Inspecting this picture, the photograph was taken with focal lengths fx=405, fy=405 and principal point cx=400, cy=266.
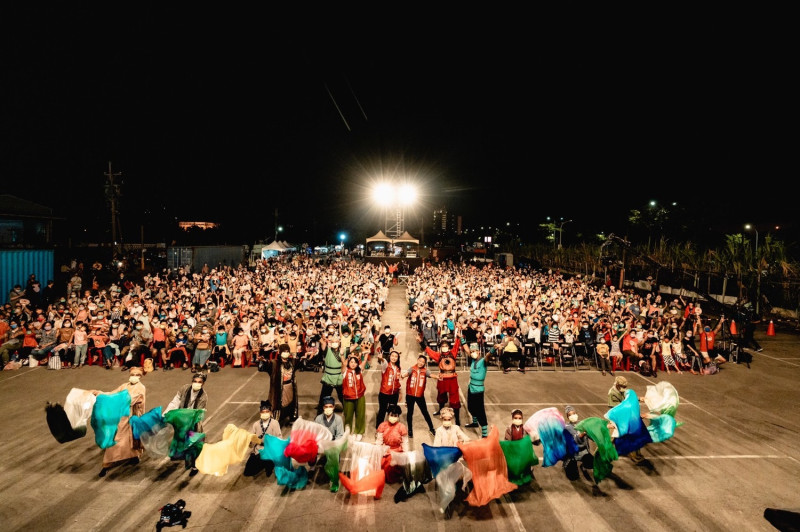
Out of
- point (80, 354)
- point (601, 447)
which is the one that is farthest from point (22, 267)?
point (601, 447)

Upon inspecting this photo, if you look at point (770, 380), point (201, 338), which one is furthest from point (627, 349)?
point (201, 338)

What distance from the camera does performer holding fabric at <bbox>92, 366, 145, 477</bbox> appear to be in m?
5.79

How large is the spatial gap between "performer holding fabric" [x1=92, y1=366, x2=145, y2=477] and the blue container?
16876mm

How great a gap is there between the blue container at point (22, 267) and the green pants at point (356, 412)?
18929mm

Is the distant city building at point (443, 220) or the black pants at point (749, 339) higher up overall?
the distant city building at point (443, 220)

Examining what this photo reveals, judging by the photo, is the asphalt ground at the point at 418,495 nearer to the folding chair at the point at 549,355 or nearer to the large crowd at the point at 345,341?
the large crowd at the point at 345,341

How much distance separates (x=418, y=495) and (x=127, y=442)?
426cm

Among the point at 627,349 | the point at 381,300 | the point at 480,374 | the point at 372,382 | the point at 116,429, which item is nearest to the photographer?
the point at 116,429

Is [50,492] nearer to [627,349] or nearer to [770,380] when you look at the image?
[627,349]

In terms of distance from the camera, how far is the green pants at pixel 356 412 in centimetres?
698

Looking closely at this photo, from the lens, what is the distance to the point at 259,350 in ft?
37.6

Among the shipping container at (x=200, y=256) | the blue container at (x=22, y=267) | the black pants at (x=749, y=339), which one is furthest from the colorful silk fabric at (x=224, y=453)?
the shipping container at (x=200, y=256)

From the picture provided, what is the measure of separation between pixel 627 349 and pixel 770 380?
3.49 metres

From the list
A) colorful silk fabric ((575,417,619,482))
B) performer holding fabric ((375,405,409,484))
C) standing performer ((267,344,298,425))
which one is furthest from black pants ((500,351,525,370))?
performer holding fabric ((375,405,409,484))
